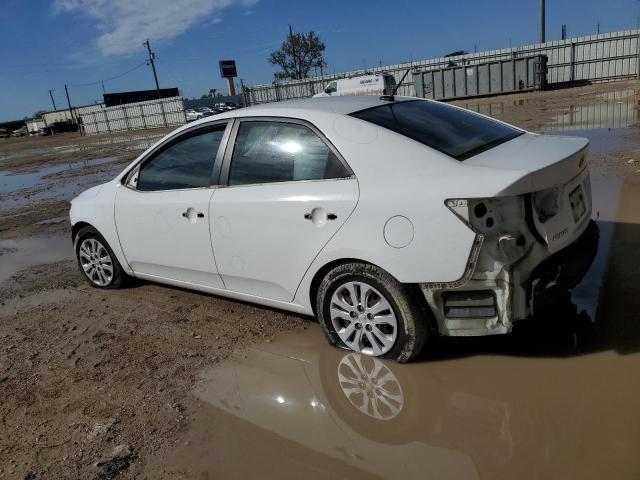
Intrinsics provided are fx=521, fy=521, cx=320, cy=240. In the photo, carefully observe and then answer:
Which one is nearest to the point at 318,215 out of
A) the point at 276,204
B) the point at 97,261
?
the point at 276,204

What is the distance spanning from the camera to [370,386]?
3119 millimetres

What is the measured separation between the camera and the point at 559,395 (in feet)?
9.23

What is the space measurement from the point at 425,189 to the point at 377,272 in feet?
1.86

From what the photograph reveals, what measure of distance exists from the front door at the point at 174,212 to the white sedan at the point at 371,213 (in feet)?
0.05

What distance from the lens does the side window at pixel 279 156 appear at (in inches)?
131

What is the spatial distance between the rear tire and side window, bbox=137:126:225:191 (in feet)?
3.04

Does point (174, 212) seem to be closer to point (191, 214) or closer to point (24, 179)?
point (191, 214)

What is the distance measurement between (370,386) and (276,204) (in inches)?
51.1

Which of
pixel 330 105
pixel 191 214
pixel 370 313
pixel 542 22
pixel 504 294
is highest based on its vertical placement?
pixel 542 22

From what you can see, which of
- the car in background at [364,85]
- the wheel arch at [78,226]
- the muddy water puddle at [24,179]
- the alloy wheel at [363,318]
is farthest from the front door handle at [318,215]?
the car in background at [364,85]

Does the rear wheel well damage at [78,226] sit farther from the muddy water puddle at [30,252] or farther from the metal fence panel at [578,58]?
the metal fence panel at [578,58]

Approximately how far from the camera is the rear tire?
5070mm

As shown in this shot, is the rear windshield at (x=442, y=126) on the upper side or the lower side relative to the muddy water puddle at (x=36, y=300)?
upper

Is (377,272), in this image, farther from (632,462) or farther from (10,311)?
(10,311)
